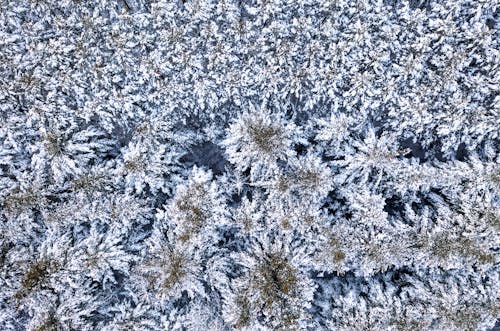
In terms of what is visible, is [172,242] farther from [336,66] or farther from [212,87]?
[336,66]

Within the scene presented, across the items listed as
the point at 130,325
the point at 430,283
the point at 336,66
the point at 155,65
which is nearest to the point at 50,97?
the point at 155,65

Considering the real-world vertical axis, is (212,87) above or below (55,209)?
above

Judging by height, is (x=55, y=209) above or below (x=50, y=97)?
below

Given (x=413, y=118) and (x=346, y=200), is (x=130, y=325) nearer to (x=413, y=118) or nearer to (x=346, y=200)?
(x=346, y=200)

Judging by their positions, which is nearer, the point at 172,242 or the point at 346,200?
the point at 172,242

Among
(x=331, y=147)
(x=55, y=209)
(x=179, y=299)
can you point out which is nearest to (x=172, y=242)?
(x=179, y=299)

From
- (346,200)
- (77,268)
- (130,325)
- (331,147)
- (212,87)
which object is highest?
(212,87)
